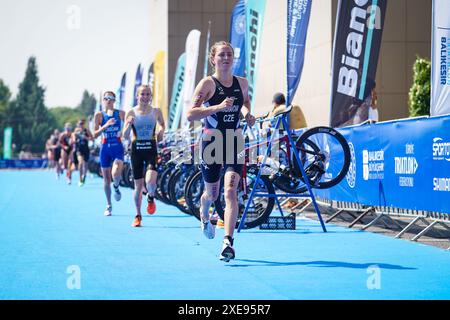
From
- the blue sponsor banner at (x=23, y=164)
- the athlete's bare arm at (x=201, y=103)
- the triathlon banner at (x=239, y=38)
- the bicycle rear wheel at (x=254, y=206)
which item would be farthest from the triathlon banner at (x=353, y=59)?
the blue sponsor banner at (x=23, y=164)

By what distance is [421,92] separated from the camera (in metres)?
21.5

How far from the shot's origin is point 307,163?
481 inches

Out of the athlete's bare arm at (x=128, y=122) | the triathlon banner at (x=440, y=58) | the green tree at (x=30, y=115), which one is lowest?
the athlete's bare arm at (x=128, y=122)

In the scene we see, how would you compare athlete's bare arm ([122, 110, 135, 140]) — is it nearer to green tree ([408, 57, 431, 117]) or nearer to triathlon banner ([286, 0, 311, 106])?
triathlon banner ([286, 0, 311, 106])

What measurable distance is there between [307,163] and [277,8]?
1913 centimetres

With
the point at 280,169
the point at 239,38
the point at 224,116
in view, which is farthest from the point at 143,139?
the point at 239,38

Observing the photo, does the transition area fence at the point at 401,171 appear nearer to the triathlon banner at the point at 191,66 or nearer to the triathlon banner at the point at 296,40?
the triathlon banner at the point at 296,40

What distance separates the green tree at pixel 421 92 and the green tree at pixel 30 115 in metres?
128

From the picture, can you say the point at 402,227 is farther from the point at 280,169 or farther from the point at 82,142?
the point at 82,142

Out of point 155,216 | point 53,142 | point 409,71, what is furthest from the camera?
point 53,142

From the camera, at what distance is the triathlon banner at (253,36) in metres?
20.6

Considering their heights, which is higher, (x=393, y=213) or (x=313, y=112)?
(x=313, y=112)

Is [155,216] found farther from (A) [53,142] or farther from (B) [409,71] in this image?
(A) [53,142]

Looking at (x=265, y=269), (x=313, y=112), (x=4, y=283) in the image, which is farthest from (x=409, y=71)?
(x=4, y=283)
